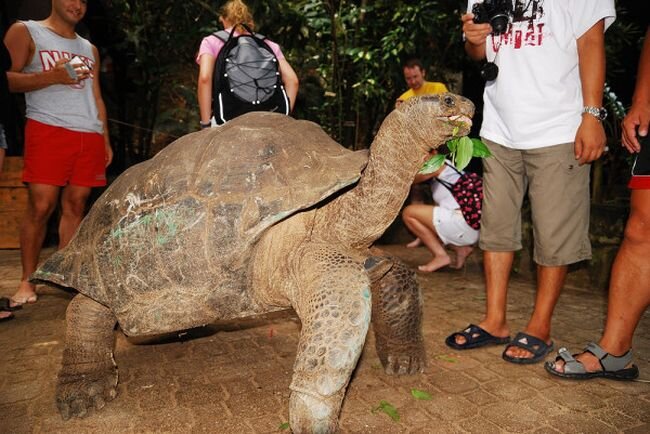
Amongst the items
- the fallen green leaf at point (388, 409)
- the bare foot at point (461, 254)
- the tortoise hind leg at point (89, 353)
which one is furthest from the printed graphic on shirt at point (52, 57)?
the bare foot at point (461, 254)

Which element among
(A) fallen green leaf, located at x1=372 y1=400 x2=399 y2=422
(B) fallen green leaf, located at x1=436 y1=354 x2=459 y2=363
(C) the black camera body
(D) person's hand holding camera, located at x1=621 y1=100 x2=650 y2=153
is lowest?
(B) fallen green leaf, located at x1=436 y1=354 x2=459 y2=363

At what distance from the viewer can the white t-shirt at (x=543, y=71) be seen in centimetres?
258

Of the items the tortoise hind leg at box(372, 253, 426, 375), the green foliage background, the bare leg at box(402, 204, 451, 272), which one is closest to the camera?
the tortoise hind leg at box(372, 253, 426, 375)

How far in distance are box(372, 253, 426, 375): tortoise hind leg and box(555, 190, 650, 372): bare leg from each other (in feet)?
2.71

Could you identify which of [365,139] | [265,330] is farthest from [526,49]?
[365,139]

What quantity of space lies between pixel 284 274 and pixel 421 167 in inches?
33.0

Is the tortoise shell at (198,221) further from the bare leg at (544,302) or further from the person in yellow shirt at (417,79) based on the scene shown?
the person in yellow shirt at (417,79)

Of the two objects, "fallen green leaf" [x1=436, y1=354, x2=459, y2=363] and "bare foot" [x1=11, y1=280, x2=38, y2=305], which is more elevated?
"fallen green leaf" [x1=436, y1=354, x2=459, y2=363]

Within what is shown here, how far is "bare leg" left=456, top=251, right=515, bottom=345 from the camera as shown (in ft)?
9.90

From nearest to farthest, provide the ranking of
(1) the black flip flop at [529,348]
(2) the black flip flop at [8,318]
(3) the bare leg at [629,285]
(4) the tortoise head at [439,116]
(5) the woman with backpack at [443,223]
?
(4) the tortoise head at [439,116] < (3) the bare leg at [629,285] < (1) the black flip flop at [529,348] < (2) the black flip flop at [8,318] < (5) the woman with backpack at [443,223]

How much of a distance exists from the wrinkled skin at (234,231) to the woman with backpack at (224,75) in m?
1.20

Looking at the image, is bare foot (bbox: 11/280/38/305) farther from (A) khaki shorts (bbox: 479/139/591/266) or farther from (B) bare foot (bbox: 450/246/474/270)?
(B) bare foot (bbox: 450/246/474/270)

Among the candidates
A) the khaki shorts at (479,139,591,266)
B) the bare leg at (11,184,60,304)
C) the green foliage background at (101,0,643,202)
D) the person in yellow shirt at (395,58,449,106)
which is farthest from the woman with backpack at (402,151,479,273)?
the bare leg at (11,184,60,304)

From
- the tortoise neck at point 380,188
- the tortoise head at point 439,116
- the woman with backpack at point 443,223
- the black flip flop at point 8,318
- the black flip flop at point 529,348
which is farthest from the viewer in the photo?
the woman with backpack at point 443,223
